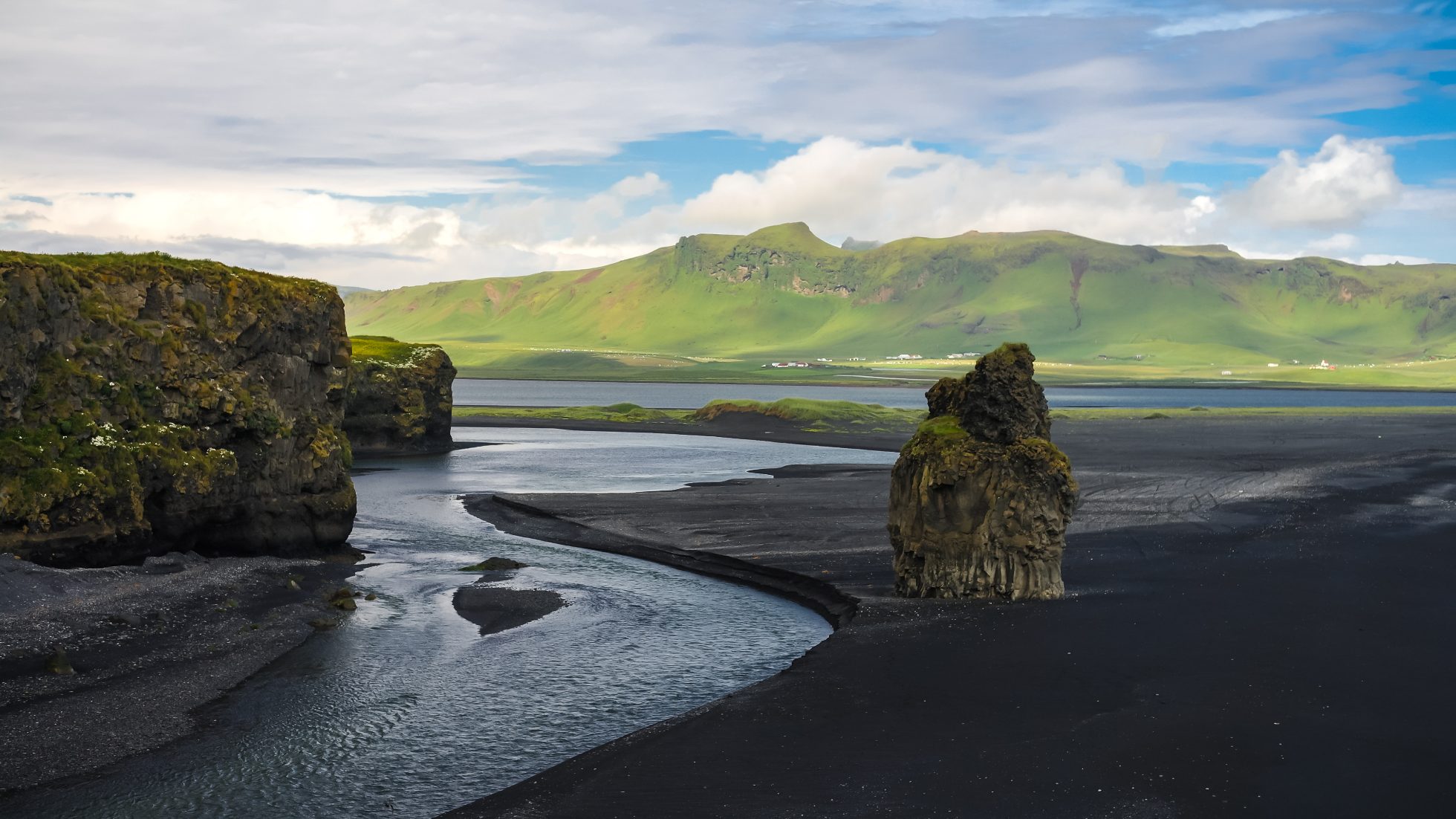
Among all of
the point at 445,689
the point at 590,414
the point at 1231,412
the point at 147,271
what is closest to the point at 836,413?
→ the point at 590,414

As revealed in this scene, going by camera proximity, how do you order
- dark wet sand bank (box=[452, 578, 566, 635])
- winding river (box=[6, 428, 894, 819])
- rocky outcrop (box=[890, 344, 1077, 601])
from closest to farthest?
winding river (box=[6, 428, 894, 819]) < rocky outcrop (box=[890, 344, 1077, 601]) < dark wet sand bank (box=[452, 578, 566, 635])

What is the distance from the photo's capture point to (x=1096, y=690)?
25.4 meters

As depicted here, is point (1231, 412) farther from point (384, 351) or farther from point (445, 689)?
point (445, 689)

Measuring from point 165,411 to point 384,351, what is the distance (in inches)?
2495

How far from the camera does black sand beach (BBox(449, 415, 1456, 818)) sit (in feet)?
64.7

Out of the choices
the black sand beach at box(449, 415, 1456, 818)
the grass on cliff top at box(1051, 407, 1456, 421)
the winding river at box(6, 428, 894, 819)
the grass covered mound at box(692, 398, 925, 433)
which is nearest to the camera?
the black sand beach at box(449, 415, 1456, 818)

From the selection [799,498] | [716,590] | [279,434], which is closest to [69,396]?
[279,434]

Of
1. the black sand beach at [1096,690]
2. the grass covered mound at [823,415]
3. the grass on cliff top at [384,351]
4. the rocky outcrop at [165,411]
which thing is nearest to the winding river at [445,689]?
the black sand beach at [1096,690]

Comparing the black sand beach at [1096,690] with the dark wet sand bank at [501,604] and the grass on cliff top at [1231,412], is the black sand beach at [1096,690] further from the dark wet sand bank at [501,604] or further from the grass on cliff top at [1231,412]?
the grass on cliff top at [1231,412]

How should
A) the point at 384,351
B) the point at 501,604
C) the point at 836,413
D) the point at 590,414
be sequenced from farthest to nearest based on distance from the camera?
the point at 590,414 < the point at 836,413 < the point at 384,351 < the point at 501,604

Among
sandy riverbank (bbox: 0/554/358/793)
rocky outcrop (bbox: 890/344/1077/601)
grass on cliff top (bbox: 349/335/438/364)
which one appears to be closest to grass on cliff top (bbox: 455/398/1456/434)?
grass on cliff top (bbox: 349/335/438/364)

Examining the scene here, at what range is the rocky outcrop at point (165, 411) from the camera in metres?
34.9

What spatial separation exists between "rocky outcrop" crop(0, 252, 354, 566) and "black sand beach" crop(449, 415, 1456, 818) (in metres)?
12.3

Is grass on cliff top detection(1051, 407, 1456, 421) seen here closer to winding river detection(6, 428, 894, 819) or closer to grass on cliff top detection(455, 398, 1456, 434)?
grass on cliff top detection(455, 398, 1456, 434)
